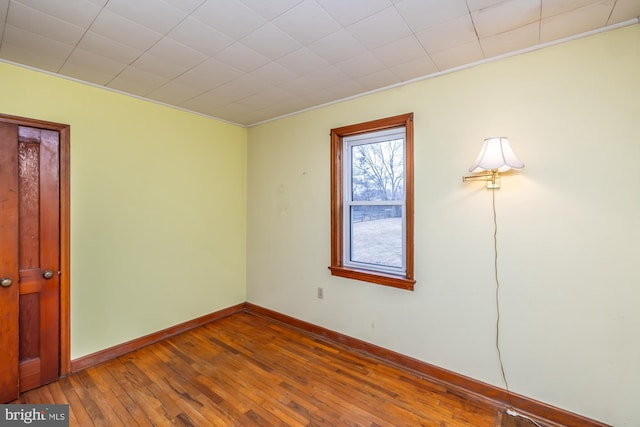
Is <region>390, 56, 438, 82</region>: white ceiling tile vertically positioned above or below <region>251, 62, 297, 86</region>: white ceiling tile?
below

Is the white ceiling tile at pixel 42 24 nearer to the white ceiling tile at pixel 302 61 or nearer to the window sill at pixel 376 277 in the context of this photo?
the white ceiling tile at pixel 302 61

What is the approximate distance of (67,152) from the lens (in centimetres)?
246

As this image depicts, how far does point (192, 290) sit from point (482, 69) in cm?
368

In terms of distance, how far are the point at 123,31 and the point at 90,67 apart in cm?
→ 76

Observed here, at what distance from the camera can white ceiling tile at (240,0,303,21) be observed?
5.19ft

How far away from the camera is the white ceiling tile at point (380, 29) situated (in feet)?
5.57

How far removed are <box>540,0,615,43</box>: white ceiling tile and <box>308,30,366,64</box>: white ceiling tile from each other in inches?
45.2

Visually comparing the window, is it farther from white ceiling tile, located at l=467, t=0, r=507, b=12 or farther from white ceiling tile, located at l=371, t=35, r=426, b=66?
white ceiling tile, located at l=467, t=0, r=507, b=12

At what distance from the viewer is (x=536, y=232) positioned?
6.66 ft

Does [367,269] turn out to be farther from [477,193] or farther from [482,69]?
[482,69]

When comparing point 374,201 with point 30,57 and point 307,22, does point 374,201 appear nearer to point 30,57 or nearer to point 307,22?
point 307,22

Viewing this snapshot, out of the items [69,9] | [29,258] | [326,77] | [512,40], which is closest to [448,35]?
[512,40]

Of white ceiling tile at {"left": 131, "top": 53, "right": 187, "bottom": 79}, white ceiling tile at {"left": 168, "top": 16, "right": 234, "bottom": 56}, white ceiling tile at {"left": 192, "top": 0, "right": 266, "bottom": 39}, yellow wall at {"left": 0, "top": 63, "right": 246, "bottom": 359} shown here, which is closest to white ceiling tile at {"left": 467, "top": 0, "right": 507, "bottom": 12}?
white ceiling tile at {"left": 192, "top": 0, "right": 266, "bottom": 39}

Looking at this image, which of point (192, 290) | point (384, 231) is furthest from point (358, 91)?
point (192, 290)
